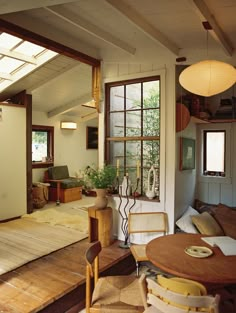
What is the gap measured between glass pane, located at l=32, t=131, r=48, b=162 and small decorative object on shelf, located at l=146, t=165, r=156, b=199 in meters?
3.99

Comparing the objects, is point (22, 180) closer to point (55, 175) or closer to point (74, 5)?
point (55, 175)

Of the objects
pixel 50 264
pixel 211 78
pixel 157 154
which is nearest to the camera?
pixel 211 78

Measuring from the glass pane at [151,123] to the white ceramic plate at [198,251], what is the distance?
1.74 m

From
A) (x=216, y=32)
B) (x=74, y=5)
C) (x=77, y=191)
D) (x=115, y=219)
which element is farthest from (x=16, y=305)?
(x=77, y=191)

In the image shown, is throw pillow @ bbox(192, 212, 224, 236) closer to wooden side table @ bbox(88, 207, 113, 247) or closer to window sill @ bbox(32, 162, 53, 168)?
wooden side table @ bbox(88, 207, 113, 247)

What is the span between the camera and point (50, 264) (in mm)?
3129

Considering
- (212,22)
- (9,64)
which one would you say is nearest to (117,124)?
(212,22)

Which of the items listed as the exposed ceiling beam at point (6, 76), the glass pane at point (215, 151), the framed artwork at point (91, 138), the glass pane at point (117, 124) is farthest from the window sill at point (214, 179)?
the framed artwork at point (91, 138)

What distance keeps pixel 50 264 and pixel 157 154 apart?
1917 millimetres

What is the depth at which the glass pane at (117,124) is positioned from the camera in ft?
13.1

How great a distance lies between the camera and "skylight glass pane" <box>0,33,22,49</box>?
12.6 feet

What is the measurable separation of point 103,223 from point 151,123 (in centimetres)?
149

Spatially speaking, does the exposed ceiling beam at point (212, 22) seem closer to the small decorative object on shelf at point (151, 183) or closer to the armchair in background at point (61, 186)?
the small decorative object on shelf at point (151, 183)

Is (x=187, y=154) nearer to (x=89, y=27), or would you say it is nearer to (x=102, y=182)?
(x=102, y=182)
